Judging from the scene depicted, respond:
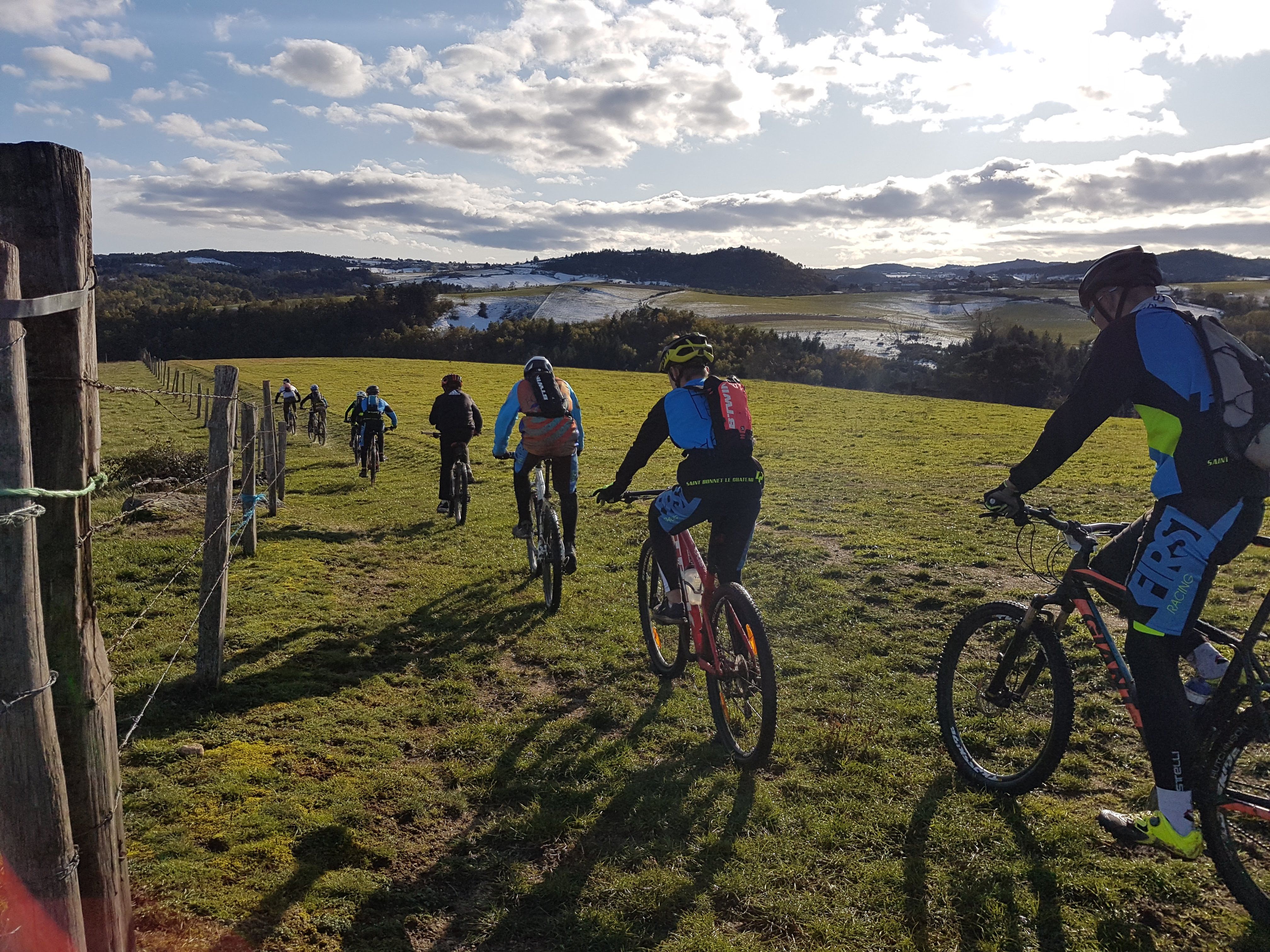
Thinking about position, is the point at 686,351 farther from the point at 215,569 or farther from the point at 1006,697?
the point at 215,569

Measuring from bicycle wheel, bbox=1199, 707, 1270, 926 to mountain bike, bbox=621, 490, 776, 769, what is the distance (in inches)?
78.5

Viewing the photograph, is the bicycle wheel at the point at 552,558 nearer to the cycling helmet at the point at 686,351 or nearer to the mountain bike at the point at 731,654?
the mountain bike at the point at 731,654

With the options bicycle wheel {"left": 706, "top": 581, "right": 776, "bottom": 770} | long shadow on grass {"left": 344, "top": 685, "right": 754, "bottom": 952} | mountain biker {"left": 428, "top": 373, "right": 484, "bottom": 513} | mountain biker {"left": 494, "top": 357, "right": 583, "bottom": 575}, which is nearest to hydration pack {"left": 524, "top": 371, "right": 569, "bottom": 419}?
mountain biker {"left": 494, "top": 357, "right": 583, "bottom": 575}

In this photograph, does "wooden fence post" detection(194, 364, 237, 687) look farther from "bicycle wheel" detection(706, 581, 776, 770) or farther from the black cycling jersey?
the black cycling jersey

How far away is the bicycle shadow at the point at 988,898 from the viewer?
10.7 feet

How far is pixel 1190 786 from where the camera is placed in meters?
3.32

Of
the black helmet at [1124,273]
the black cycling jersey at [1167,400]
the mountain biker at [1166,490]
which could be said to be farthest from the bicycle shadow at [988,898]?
the black helmet at [1124,273]

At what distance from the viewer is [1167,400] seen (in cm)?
317

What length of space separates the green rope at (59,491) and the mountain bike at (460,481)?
9.04 meters

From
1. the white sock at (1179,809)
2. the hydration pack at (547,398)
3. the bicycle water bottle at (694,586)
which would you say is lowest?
the white sock at (1179,809)

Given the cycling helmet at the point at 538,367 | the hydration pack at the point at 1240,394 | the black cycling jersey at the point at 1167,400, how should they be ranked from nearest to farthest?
1. the hydration pack at the point at 1240,394
2. the black cycling jersey at the point at 1167,400
3. the cycling helmet at the point at 538,367

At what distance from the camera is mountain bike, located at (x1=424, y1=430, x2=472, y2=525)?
11867 millimetres

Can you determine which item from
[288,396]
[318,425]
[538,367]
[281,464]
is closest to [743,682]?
[538,367]

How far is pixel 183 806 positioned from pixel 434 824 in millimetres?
1366
